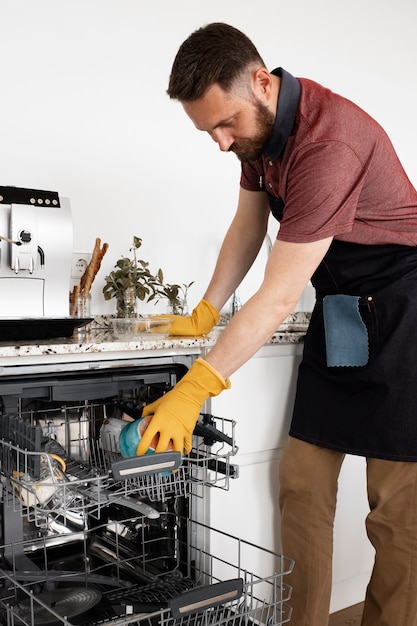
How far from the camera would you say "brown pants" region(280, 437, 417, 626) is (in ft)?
5.39

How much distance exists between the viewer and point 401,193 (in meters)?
1.60

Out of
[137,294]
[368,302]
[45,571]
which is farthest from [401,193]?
[45,571]

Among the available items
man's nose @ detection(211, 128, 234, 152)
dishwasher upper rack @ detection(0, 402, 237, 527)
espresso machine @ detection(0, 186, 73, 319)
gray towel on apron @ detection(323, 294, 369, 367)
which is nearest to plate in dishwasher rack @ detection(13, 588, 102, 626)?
dishwasher upper rack @ detection(0, 402, 237, 527)

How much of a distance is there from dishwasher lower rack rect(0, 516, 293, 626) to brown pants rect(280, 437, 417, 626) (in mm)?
91

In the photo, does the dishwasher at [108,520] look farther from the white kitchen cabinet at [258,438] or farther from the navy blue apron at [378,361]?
the navy blue apron at [378,361]

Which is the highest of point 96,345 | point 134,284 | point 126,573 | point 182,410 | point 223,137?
point 223,137

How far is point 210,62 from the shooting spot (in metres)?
1.38

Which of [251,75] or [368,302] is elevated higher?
[251,75]

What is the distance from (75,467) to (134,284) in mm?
659

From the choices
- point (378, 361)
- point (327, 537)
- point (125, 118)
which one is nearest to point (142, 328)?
point (378, 361)

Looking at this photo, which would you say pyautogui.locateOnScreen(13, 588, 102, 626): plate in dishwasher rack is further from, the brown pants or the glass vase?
the glass vase

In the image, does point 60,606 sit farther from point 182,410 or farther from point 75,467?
point 182,410

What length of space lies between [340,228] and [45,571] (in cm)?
98

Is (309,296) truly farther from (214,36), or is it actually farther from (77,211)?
(214,36)
